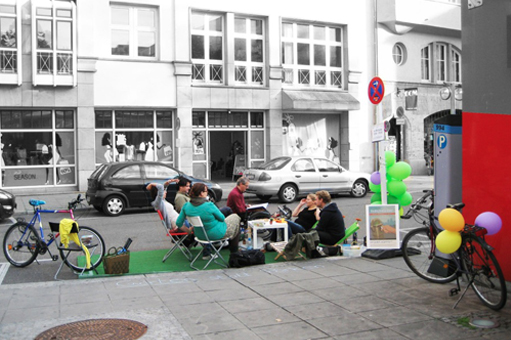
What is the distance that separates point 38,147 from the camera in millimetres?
21938

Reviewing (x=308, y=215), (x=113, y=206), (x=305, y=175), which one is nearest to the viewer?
(x=308, y=215)

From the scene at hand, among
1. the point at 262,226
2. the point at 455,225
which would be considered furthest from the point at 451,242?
the point at 262,226

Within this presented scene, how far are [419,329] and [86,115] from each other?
61.5 ft

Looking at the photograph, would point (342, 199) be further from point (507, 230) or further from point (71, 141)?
point (507, 230)

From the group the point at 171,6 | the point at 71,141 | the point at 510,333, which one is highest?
the point at 171,6

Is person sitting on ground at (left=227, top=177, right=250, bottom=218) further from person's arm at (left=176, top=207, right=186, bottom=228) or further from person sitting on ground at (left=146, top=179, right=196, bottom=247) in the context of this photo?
person's arm at (left=176, top=207, right=186, bottom=228)

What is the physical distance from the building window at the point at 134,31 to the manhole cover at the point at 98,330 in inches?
724

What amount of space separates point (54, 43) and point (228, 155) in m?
8.94

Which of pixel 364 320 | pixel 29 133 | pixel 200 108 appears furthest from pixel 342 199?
pixel 364 320

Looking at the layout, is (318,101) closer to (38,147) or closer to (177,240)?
(38,147)

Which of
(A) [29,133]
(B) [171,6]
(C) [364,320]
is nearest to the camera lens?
(C) [364,320]

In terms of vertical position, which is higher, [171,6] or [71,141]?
Answer: [171,6]

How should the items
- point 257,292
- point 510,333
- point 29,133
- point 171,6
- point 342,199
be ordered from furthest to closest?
1. point 171,6
2. point 29,133
3. point 342,199
4. point 257,292
5. point 510,333

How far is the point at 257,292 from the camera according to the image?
719 cm
